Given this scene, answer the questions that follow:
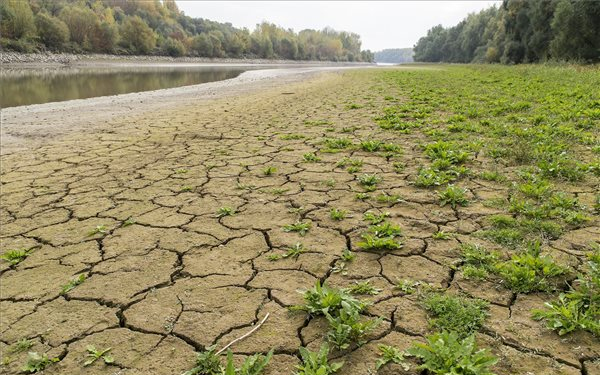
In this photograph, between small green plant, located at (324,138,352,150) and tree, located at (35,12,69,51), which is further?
tree, located at (35,12,69,51)

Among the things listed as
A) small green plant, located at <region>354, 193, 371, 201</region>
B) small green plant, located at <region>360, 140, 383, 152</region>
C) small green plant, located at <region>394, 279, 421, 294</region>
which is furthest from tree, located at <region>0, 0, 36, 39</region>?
small green plant, located at <region>394, 279, 421, 294</region>

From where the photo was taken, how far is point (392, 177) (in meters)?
3.92

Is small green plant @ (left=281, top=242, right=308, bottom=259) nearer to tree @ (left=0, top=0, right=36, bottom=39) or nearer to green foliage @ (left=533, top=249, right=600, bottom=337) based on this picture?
green foliage @ (left=533, top=249, right=600, bottom=337)

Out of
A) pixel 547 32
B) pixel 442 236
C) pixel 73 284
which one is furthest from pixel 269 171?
pixel 547 32

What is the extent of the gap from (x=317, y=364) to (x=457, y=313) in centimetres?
74

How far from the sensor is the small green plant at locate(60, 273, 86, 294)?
234 cm

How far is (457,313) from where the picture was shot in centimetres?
186

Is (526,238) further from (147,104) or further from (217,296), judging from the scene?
(147,104)

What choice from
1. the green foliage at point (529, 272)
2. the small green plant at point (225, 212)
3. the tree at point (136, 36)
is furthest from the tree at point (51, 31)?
the green foliage at point (529, 272)

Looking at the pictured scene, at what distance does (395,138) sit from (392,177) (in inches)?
68.3

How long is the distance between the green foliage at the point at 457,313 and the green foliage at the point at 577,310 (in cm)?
25

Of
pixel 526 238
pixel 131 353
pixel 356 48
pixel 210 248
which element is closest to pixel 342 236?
pixel 210 248

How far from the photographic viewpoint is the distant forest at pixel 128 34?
45594 millimetres

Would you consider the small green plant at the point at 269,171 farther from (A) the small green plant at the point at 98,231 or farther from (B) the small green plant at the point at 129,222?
(A) the small green plant at the point at 98,231
